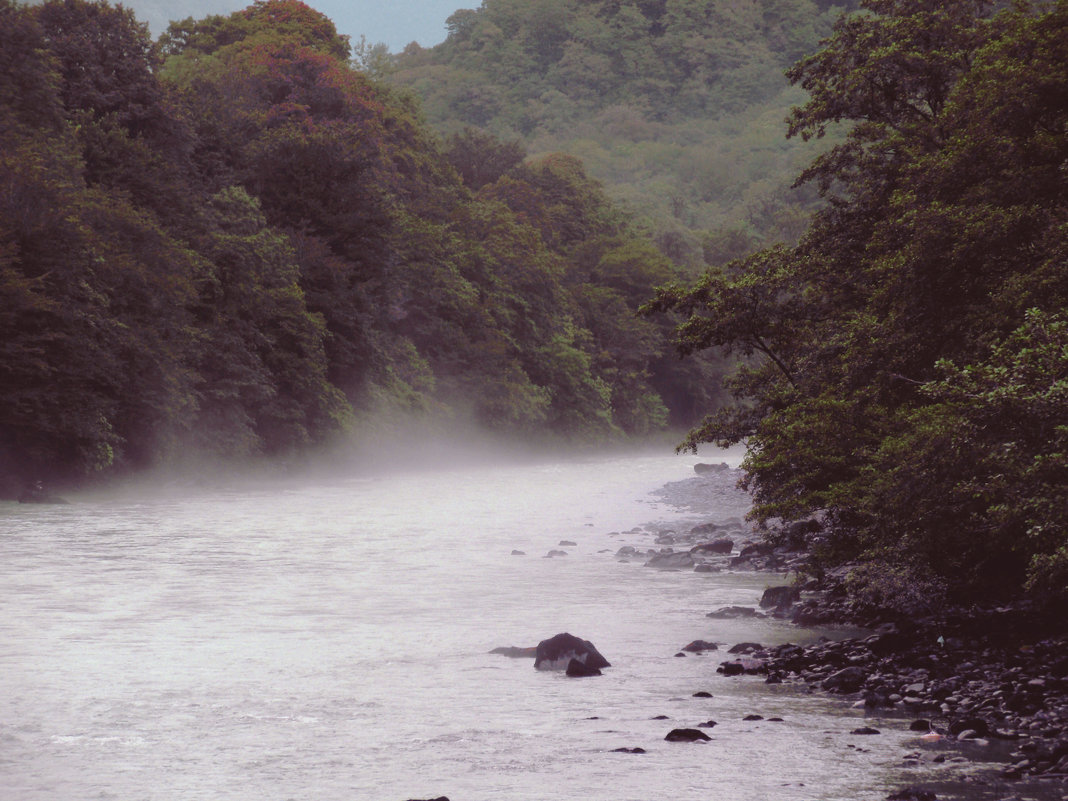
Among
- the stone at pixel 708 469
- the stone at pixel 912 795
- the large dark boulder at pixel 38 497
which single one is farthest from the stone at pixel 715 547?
the stone at pixel 708 469

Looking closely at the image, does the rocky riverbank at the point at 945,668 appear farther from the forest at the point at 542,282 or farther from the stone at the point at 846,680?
the forest at the point at 542,282

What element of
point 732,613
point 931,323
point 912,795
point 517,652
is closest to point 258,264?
point 732,613

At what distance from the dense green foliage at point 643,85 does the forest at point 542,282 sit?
20996 millimetres

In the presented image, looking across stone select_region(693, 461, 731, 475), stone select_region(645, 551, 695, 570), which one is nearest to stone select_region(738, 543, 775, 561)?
stone select_region(645, 551, 695, 570)

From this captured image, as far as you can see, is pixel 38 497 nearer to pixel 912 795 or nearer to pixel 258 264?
pixel 258 264

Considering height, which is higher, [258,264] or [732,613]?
[258,264]

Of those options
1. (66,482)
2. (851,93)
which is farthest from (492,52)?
(851,93)

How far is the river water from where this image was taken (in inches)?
381

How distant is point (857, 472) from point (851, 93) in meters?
9.44

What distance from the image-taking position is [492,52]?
13400 centimetres

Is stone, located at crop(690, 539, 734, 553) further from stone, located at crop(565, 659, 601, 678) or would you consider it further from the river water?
stone, located at crop(565, 659, 601, 678)

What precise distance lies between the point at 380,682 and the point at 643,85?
135 meters

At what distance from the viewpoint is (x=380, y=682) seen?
13.4 meters

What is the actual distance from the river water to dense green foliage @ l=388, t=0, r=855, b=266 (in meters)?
101
